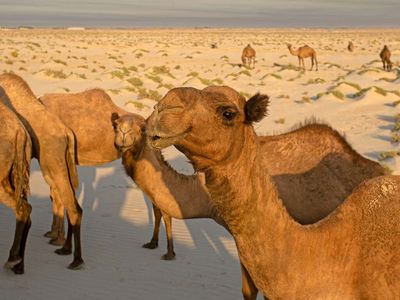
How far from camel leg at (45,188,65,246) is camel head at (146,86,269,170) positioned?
5825 millimetres

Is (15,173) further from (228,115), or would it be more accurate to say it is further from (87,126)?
(228,115)

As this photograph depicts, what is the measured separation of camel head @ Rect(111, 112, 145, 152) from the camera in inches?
265

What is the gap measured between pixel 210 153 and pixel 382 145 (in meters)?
13.1

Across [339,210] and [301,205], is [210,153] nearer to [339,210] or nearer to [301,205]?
[339,210]

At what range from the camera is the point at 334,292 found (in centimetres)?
299

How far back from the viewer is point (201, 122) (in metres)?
2.54

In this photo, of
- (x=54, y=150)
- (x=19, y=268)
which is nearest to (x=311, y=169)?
(x=54, y=150)

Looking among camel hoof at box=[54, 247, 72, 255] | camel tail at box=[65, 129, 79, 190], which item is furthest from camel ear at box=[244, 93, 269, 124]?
camel hoof at box=[54, 247, 72, 255]

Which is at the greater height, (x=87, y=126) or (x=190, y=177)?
(x=190, y=177)

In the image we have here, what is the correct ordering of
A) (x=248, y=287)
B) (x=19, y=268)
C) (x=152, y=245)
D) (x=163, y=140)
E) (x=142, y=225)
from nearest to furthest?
(x=163, y=140) → (x=248, y=287) → (x=19, y=268) → (x=152, y=245) → (x=142, y=225)

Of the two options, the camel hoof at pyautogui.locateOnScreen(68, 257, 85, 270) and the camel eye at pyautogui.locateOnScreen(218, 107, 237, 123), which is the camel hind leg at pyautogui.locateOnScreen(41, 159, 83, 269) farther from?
the camel eye at pyautogui.locateOnScreen(218, 107, 237, 123)

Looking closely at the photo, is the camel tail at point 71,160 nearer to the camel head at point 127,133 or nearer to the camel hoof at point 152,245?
the camel head at point 127,133

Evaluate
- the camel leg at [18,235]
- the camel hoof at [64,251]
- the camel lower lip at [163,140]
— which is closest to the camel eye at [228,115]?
the camel lower lip at [163,140]

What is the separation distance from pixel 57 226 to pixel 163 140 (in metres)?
6.10
